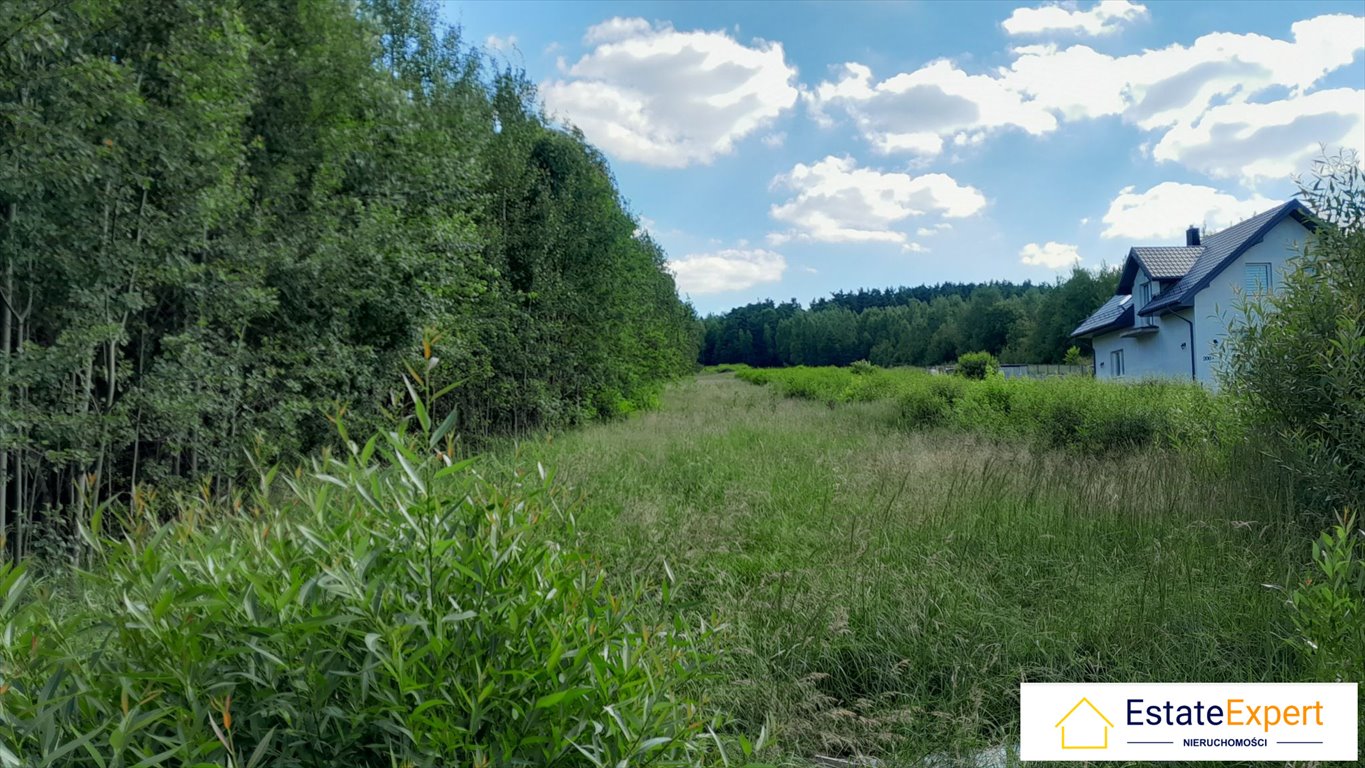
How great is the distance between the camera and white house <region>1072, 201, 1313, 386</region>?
813 inches

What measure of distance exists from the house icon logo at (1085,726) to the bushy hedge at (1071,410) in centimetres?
493

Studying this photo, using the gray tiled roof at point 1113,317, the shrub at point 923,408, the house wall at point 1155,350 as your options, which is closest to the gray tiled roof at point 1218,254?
the house wall at point 1155,350

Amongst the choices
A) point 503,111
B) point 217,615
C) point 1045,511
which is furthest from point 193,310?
point 503,111

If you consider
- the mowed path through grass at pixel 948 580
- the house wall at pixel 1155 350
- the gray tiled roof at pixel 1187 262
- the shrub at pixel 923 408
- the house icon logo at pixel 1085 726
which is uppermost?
the gray tiled roof at pixel 1187 262

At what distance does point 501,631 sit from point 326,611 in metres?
0.40

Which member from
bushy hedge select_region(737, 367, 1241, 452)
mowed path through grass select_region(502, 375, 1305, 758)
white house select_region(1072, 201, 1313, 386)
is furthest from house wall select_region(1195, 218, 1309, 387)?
mowed path through grass select_region(502, 375, 1305, 758)

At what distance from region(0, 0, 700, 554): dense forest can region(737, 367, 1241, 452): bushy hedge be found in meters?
7.35

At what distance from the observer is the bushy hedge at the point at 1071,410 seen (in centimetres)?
862

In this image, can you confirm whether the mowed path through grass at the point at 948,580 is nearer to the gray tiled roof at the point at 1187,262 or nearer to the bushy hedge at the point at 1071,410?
the bushy hedge at the point at 1071,410

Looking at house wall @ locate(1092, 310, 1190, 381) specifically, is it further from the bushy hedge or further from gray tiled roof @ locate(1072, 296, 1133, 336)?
the bushy hedge

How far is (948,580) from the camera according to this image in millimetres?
4148

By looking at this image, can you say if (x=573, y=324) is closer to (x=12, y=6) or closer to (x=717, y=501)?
(x=717, y=501)

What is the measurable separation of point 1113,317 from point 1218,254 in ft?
19.5
